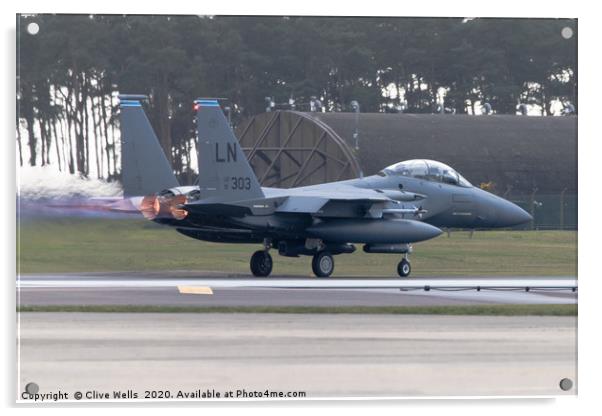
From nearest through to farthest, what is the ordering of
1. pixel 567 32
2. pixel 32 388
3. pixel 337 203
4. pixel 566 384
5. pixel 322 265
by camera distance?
pixel 32 388, pixel 566 384, pixel 567 32, pixel 337 203, pixel 322 265

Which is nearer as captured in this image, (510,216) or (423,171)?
(423,171)

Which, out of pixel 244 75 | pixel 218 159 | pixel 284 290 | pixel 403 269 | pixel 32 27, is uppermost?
pixel 244 75

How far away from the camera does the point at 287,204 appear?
31703mm

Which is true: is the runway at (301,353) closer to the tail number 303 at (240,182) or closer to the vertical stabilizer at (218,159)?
the vertical stabilizer at (218,159)

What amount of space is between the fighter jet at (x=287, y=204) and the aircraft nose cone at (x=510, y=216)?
0.03 m

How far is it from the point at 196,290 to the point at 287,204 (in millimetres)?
6779

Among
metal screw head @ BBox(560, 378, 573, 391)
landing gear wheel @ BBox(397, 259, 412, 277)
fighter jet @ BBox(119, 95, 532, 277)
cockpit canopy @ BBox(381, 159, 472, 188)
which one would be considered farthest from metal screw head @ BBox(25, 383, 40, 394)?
cockpit canopy @ BBox(381, 159, 472, 188)

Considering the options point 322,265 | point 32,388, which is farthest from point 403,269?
point 32,388

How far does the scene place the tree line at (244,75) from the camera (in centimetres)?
3359

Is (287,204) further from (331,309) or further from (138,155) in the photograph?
(331,309)

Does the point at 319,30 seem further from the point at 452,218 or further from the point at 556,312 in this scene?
the point at 556,312

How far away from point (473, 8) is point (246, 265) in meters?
22.8

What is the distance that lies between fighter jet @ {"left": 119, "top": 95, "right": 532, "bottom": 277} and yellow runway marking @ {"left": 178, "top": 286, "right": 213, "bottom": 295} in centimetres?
366
